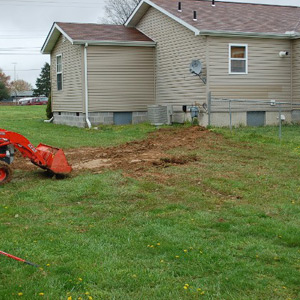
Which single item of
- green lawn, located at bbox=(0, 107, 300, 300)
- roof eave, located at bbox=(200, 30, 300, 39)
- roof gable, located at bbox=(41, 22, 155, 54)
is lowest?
green lawn, located at bbox=(0, 107, 300, 300)

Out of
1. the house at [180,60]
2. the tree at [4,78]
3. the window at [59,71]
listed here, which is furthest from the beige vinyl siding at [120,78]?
the tree at [4,78]

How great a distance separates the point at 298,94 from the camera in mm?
20938

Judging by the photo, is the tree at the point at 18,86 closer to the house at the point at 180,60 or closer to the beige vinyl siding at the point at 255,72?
the house at the point at 180,60

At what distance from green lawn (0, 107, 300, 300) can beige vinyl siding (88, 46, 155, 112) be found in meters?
11.7

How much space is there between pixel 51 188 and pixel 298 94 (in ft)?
47.5

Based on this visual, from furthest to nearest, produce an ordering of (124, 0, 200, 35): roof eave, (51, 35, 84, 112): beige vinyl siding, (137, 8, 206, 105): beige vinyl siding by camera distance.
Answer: (51, 35, 84, 112): beige vinyl siding, (137, 8, 206, 105): beige vinyl siding, (124, 0, 200, 35): roof eave

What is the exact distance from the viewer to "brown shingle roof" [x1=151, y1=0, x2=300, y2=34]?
20.1m

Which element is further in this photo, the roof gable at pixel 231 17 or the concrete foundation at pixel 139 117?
the concrete foundation at pixel 139 117

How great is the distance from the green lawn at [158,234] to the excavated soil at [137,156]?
579 mm

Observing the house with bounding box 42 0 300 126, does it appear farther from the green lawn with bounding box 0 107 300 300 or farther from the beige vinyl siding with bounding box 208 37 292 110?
the green lawn with bounding box 0 107 300 300

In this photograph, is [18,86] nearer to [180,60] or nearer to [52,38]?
[52,38]

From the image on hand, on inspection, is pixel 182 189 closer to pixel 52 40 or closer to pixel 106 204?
pixel 106 204

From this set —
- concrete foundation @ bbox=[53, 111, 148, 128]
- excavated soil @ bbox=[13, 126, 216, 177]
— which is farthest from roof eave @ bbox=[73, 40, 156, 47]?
excavated soil @ bbox=[13, 126, 216, 177]

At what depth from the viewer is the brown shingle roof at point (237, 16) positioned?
66.0 ft
